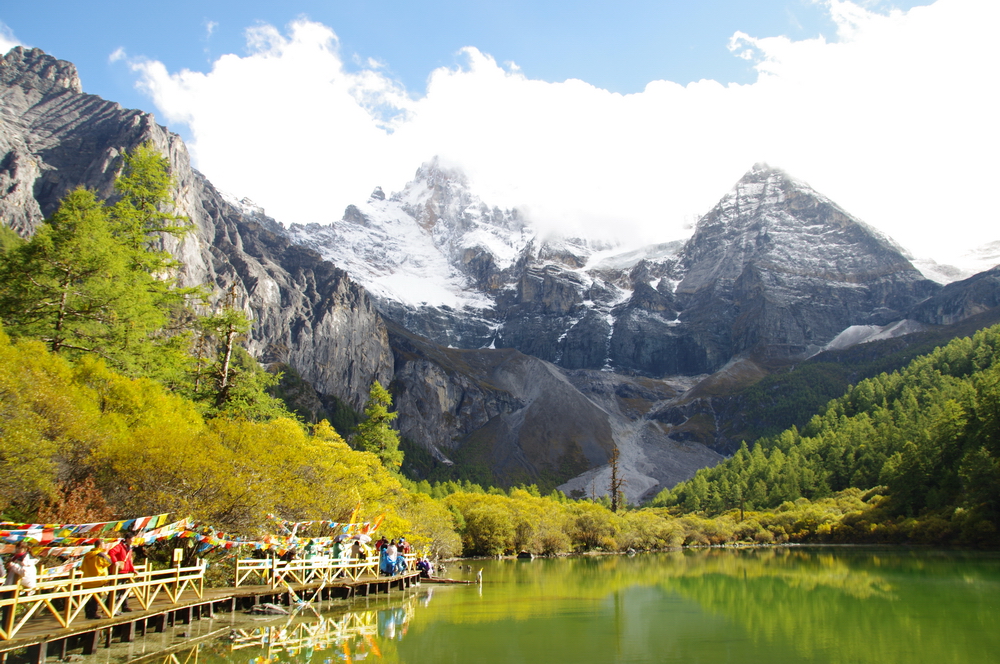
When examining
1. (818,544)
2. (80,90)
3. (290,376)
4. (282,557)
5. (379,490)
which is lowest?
(818,544)

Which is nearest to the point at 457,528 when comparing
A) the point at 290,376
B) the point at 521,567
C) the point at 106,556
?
the point at 521,567

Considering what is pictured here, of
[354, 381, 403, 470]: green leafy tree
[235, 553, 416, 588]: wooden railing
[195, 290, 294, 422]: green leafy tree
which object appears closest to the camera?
[235, 553, 416, 588]: wooden railing

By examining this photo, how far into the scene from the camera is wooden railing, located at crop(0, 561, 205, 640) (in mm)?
16500

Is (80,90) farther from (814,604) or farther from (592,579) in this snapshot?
(814,604)

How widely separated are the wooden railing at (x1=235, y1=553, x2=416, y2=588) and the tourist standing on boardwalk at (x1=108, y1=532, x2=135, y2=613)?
841cm

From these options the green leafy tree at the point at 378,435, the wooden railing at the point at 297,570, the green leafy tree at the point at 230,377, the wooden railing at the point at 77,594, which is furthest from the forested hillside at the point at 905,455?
the wooden railing at the point at 77,594

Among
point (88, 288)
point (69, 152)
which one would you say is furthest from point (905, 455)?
point (69, 152)

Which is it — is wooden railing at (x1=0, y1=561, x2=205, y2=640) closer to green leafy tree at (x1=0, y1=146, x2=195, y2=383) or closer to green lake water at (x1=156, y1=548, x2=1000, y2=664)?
green lake water at (x1=156, y1=548, x2=1000, y2=664)

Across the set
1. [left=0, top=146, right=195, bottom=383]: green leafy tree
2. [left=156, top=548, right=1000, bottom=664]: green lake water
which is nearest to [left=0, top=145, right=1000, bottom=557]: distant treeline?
[left=0, top=146, right=195, bottom=383]: green leafy tree

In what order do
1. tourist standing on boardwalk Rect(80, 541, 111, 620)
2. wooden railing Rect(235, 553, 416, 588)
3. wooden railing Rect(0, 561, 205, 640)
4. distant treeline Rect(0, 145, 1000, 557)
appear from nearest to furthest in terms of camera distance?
wooden railing Rect(0, 561, 205, 640)
tourist standing on boardwalk Rect(80, 541, 111, 620)
distant treeline Rect(0, 145, 1000, 557)
wooden railing Rect(235, 553, 416, 588)

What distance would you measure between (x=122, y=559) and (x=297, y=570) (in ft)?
43.4

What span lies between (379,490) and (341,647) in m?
20.8

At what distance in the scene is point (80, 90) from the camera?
655 feet

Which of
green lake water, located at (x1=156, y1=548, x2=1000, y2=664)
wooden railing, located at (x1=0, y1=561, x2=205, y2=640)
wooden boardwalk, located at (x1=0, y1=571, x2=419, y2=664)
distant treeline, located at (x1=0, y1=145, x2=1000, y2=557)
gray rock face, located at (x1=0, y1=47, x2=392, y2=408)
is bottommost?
green lake water, located at (x1=156, y1=548, x2=1000, y2=664)
